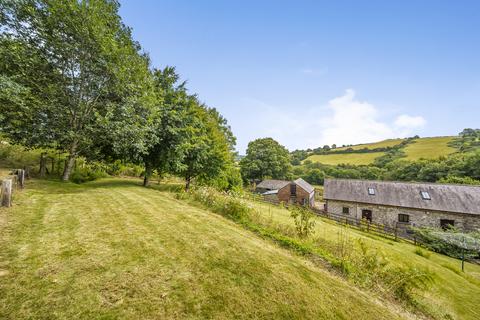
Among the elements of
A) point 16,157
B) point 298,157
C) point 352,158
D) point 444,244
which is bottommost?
point 444,244

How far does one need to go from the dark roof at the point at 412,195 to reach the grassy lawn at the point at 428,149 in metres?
46.0

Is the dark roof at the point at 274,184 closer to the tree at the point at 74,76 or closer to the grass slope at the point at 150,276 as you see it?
the tree at the point at 74,76

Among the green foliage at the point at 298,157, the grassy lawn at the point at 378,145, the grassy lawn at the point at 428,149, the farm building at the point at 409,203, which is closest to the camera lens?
the farm building at the point at 409,203

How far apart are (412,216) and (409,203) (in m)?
1.45

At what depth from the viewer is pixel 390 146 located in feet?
268

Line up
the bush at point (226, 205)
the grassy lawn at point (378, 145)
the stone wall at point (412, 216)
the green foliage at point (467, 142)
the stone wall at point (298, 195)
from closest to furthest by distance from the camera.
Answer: the bush at point (226, 205)
the stone wall at point (412, 216)
the stone wall at point (298, 195)
the green foliage at point (467, 142)
the grassy lawn at point (378, 145)

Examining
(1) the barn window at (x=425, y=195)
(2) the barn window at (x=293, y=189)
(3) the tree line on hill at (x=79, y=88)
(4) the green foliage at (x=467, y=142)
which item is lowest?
(2) the barn window at (x=293, y=189)

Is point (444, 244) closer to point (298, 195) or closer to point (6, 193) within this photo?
point (298, 195)

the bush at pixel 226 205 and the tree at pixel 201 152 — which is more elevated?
the tree at pixel 201 152

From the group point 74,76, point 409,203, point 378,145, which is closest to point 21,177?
point 74,76

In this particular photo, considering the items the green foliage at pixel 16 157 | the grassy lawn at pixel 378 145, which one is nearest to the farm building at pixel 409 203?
the green foliage at pixel 16 157

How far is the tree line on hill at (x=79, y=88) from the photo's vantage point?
10570 millimetres

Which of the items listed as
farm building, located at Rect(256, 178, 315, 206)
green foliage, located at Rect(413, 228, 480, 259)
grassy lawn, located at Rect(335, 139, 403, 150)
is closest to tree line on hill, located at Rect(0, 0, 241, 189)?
green foliage, located at Rect(413, 228, 480, 259)

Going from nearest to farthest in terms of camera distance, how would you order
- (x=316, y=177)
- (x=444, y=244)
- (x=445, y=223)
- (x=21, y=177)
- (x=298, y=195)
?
(x=21, y=177), (x=444, y=244), (x=445, y=223), (x=298, y=195), (x=316, y=177)
